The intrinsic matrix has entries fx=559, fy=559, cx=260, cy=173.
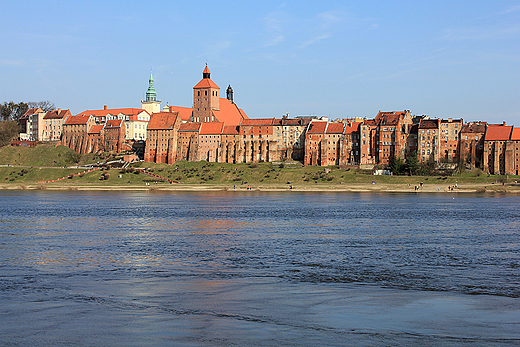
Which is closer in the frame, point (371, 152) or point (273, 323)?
point (273, 323)

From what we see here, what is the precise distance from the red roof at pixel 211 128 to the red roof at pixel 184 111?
1138 cm

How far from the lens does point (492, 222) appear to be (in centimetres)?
4597

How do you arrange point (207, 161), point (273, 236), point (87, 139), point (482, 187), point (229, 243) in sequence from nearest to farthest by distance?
1. point (229, 243)
2. point (273, 236)
3. point (482, 187)
4. point (207, 161)
5. point (87, 139)

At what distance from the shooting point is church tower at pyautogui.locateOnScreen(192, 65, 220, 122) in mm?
135375

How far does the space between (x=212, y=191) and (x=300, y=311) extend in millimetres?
84171

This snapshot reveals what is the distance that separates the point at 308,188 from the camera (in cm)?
9912

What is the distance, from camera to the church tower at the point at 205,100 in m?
135

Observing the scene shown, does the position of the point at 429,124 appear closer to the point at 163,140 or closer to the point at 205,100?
the point at 205,100

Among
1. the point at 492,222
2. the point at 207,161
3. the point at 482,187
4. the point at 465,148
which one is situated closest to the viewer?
the point at 492,222

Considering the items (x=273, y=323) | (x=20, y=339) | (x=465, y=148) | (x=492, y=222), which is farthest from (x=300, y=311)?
(x=465, y=148)

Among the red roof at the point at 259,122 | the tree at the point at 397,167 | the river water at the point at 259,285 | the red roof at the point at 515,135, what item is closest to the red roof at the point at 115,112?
the red roof at the point at 259,122

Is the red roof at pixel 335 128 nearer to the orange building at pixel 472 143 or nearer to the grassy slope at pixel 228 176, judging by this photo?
the grassy slope at pixel 228 176

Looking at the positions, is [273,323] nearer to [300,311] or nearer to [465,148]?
[300,311]

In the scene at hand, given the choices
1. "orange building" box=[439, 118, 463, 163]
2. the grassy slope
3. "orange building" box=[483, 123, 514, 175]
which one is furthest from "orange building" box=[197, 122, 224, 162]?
"orange building" box=[483, 123, 514, 175]
